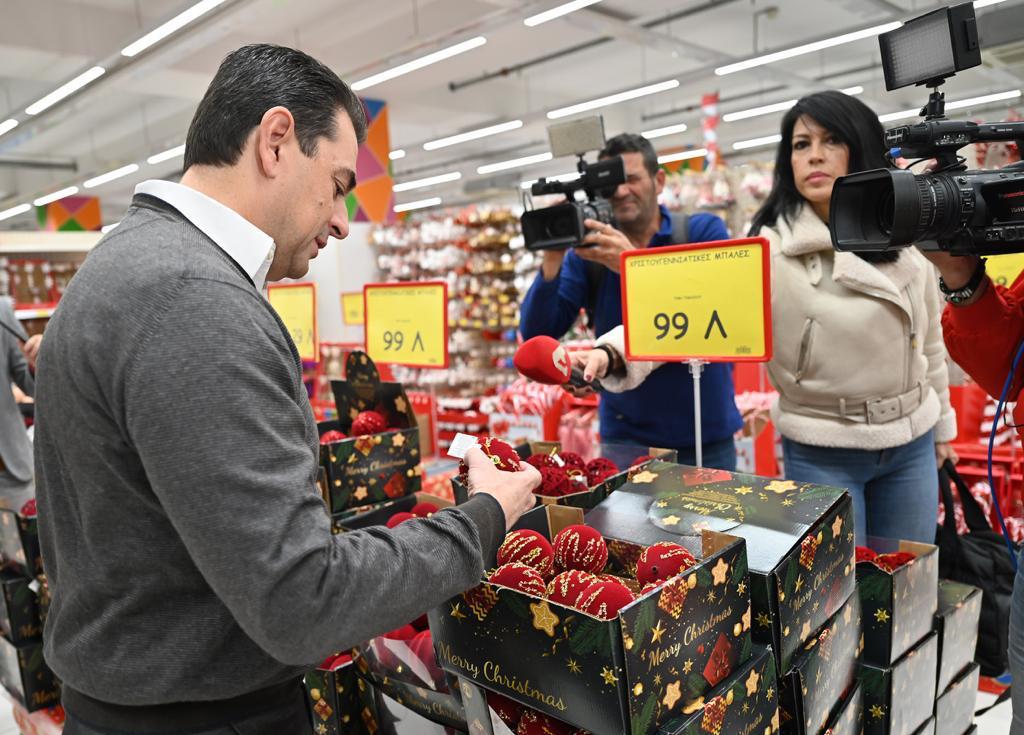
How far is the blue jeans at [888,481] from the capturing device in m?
1.84

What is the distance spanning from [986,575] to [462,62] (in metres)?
9.77

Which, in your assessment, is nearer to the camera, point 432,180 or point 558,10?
point 558,10

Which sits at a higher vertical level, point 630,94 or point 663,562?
point 630,94

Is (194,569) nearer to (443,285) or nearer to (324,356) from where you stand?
(443,285)

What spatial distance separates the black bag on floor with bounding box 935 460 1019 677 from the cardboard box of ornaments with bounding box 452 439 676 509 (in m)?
0.87

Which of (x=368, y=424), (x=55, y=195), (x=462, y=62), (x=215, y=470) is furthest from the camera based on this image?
(x=55, y=195)

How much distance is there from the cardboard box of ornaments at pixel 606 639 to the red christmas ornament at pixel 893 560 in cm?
40

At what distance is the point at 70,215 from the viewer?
Answer: 51.0 feet

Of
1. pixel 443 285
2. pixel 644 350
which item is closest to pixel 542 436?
pixel 443 285

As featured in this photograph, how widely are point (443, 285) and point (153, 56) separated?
19.9 ft

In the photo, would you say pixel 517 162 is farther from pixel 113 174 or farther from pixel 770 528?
pixel 770 528

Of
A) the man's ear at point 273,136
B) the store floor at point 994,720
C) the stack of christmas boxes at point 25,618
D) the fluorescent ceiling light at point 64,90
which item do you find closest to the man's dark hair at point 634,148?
the man's ear at point 273,136

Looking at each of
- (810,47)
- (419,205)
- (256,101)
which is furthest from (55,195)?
(256,101)

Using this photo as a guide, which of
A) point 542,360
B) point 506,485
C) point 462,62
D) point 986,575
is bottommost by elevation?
point 986,575
